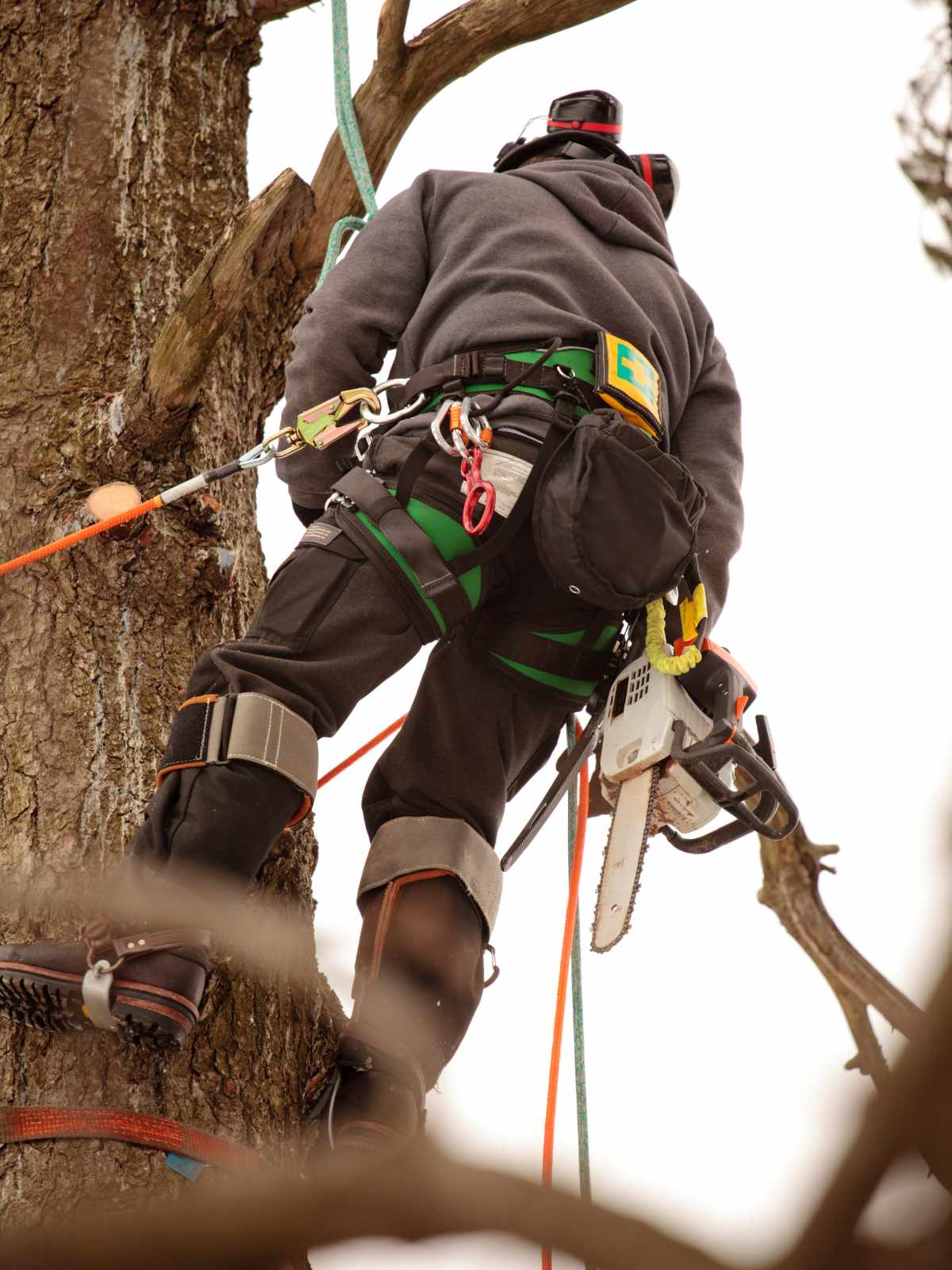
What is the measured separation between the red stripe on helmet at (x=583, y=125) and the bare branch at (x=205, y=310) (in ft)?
1.78

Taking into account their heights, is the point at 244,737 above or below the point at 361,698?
below

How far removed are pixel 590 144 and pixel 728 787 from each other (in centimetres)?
122

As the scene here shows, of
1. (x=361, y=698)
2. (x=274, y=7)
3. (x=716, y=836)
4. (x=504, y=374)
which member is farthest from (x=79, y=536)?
(x=274, y=7)

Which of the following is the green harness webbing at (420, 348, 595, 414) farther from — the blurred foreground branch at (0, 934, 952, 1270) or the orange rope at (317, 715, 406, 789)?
the blurred foreground branch at (0, 934, 952, 1270)

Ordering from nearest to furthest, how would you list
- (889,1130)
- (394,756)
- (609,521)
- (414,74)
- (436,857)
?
1. (889,1130)
2. (609,521)
3. (436,857)
4. (394,756)
5. (414,74)

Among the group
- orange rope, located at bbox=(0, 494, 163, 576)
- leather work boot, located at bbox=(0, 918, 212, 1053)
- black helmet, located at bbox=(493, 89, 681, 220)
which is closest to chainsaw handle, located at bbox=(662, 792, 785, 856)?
leather work boot, located at bbox=(0, 918, 212, 1053)

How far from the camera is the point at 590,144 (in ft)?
8.43

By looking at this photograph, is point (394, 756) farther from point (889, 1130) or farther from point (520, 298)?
point (889, 1130)

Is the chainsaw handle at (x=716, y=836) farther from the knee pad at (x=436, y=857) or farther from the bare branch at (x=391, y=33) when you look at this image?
the bare branch at (x=391, y=33)

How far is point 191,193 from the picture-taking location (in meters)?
2.76

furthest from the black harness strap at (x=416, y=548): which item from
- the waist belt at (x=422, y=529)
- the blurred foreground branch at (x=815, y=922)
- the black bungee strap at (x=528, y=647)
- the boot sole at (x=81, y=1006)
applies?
the blurred foreground branch at (x=815, y=922)

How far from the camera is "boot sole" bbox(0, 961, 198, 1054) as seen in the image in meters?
1.76

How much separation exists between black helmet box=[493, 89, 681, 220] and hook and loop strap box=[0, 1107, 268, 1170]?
5.58ft

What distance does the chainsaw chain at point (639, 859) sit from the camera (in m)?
2.01
